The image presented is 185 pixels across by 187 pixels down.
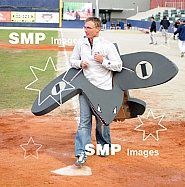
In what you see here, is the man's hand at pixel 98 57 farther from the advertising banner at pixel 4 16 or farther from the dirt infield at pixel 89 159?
the advertising banner at pixel 4 16

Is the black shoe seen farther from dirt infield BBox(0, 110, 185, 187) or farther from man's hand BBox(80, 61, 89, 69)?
man's hand BBox(80, 61, 89, 69)

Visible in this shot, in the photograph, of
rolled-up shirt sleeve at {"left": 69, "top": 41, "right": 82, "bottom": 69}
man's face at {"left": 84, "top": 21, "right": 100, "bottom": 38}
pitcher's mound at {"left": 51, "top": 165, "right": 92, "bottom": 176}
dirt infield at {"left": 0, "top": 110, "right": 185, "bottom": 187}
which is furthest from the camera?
rolled-up shirt sleeve at {"left": 69, "top": 41, "right": 82, "bottom": 69}

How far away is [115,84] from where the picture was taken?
6969mm

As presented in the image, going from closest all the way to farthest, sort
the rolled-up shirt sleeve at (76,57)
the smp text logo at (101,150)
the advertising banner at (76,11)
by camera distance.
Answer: the rolled-up shirt sleeve at (76,57)
the smp text logo at (101,150)
the advertising banner at (76,11)

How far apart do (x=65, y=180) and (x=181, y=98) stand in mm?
7496

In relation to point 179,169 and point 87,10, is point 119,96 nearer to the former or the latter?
point 179,169

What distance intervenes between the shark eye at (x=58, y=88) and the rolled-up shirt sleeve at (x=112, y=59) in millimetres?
732

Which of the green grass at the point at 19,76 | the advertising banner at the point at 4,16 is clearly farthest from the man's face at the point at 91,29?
the advertising banner at the point at 4,16

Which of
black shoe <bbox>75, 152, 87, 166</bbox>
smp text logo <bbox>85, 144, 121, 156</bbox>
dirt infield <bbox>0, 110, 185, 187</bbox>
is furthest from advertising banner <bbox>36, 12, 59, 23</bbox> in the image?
black shoe <bbox>75, 152, 87, 166</bbox>

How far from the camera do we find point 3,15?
56125mm

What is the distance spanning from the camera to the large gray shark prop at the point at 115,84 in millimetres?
6723

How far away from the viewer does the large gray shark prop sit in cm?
672

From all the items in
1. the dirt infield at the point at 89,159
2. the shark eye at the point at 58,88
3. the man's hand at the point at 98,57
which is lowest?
the dirt infield at the point at 89,159

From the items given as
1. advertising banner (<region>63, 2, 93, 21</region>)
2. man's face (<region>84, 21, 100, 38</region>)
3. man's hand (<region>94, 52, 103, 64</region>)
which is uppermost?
advertising banner (<region>63, 2, 93, 21</region>)
